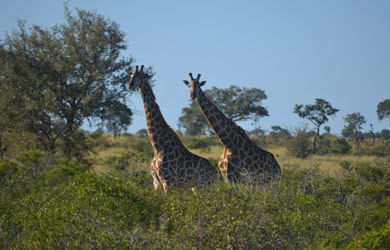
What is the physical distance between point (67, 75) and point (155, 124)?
1087 cm

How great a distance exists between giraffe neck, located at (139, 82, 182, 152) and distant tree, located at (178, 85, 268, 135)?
33.1m

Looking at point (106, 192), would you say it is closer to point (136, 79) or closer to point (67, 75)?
point (136, 79)

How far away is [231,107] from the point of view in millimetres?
45250

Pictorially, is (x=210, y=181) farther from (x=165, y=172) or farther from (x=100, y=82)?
(x=100, y=82)

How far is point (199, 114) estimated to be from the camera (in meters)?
47.7

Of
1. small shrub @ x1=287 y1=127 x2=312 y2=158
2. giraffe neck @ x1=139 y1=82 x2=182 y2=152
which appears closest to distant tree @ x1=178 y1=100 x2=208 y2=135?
small shrub @ x1=287 y1=127 x2=312 y2=158

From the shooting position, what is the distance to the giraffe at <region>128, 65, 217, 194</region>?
10289mm

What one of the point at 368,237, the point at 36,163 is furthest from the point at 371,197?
the point at 36,163

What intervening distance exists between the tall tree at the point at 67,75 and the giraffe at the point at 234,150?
1031 cm

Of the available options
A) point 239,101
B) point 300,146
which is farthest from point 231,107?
point 300,146

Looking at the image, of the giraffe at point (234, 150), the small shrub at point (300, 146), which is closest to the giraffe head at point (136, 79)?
the giraffe at point (234, 150)

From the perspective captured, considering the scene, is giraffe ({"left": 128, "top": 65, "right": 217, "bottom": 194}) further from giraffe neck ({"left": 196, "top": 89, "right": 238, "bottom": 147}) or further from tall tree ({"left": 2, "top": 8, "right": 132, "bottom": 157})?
tall tree ({"left": 2, "top": 8, "right": 132, "bottom": 157})

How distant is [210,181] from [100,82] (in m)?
12.4

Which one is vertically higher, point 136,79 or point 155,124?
point 136,79
